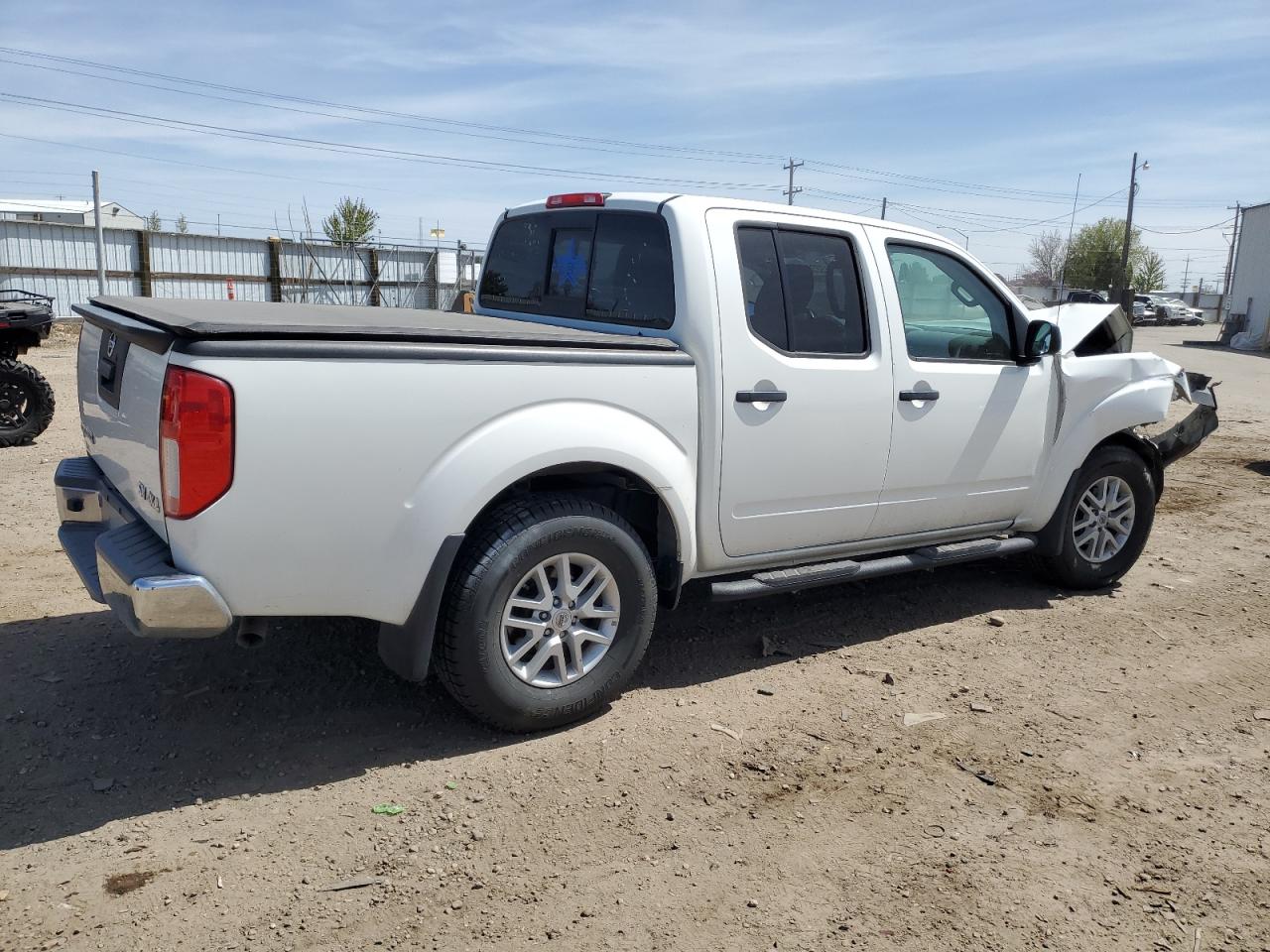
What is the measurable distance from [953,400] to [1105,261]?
71.6 metres

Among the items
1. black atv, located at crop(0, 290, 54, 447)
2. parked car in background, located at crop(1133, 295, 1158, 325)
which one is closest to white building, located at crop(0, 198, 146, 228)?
black atv, located at crop(0, 290, 54, 447)

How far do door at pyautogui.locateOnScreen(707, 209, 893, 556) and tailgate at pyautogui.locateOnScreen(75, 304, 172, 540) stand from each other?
2.03 meters

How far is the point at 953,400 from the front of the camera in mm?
4848

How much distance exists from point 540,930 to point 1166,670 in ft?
11.2

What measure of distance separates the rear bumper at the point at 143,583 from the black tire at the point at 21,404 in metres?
5.93

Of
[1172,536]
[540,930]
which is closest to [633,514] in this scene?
[540,930]

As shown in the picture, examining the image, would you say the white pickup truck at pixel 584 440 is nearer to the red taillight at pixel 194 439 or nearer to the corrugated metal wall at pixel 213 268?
the red taillight at pixel 194 439

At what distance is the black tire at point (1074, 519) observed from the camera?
5.57 meters

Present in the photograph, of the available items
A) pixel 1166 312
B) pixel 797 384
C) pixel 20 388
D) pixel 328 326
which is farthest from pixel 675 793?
pixel 1166 312

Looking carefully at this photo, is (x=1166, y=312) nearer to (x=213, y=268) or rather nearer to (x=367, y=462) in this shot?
(x=213, y=268)

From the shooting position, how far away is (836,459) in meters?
4.46

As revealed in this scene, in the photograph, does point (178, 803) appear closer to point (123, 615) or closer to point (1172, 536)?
point (123, 615)

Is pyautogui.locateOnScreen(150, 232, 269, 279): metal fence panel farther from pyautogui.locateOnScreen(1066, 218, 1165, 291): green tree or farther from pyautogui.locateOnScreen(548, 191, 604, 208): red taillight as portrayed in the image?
pyautogui.locateOnScreen(1066, 218, 1165, 291): green tree

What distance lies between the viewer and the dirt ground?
2.81 metres
